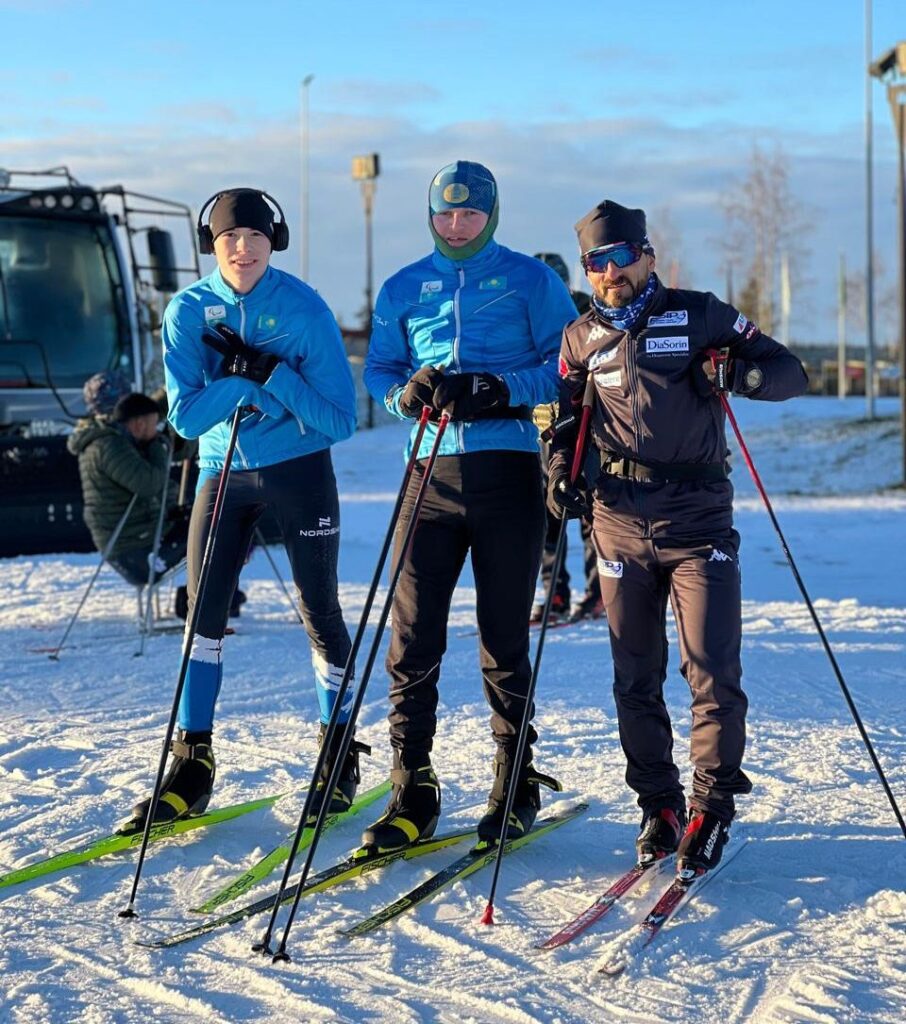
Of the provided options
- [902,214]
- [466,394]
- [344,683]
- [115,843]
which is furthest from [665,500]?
[902,214]

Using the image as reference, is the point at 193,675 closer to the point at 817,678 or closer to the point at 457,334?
the point at 457,334

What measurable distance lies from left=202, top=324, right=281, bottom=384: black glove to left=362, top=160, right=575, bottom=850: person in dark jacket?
14.5 inches

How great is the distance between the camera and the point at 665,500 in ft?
12.7

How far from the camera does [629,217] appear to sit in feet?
12.9

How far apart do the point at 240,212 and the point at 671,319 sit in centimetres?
143

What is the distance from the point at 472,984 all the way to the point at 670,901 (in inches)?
27.2

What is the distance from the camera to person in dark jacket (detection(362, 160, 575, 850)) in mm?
4078

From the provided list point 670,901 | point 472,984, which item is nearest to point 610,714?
point 670,901

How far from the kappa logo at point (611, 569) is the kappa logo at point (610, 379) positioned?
0.52 m

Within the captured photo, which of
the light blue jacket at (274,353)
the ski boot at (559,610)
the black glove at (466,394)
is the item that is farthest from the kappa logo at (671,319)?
the ski boot at (559,610)

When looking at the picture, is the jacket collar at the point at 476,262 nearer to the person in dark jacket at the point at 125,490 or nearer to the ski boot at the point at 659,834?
the ski boot at the point at 659,834

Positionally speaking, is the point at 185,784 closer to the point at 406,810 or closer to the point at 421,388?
the point at 406,810

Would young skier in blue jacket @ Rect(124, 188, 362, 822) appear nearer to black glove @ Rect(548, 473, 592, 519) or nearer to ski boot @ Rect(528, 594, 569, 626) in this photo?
Result: black glove @ Rect(548, 473, 592, 519)

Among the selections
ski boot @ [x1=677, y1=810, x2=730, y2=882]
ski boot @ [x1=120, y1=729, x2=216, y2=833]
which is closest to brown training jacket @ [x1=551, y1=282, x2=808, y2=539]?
ski boot @ [x1=677, y1=810, x2=730, y2=882]
